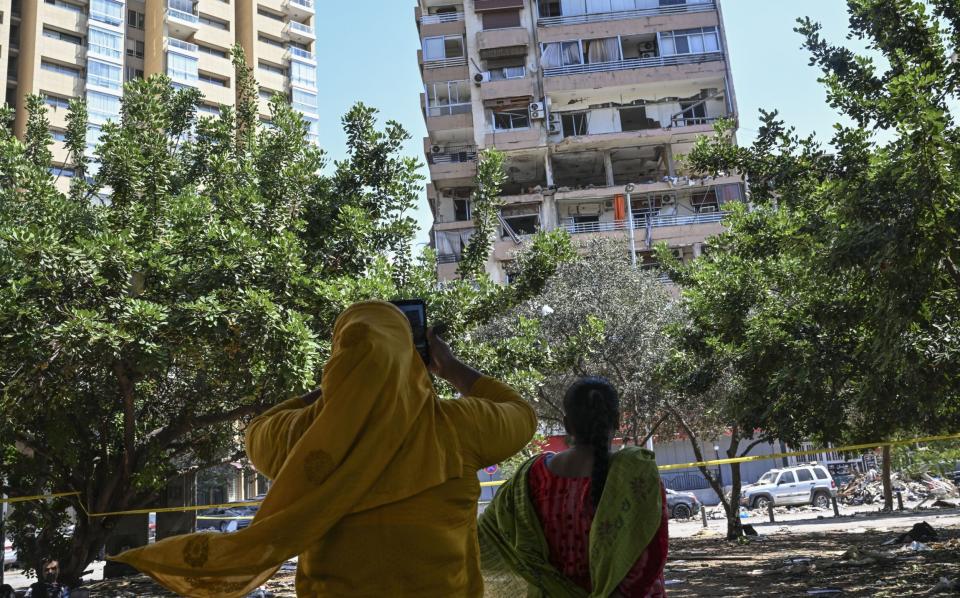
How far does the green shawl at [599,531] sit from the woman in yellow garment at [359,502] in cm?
70

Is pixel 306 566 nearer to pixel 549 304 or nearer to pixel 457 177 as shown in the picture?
pixel 549 304

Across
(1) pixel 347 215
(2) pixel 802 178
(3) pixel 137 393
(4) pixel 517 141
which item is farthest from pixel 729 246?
(4) pixel 517 141

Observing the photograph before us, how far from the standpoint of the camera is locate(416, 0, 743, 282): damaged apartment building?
132 feet

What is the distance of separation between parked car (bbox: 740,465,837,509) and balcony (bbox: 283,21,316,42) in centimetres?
4539

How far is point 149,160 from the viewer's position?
10.9 meters

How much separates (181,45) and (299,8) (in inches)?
442

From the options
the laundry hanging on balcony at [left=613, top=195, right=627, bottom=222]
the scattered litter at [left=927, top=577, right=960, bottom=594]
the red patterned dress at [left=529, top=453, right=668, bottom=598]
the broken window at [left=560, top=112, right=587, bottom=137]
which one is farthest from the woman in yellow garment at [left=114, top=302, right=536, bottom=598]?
the broken window at [left=560, top=112, right=587, bottom=137]

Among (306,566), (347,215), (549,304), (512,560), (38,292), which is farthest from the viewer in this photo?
(549,304)

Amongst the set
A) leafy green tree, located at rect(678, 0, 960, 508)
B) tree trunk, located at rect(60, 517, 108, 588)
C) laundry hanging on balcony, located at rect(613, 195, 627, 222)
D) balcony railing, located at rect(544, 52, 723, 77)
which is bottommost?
tree trunk, located at rect(60, 517, 108, 588)

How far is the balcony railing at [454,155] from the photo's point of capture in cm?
4228

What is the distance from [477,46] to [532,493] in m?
41.9

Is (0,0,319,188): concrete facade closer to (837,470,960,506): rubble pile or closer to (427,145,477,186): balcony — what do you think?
(427,145,477,186): balcony

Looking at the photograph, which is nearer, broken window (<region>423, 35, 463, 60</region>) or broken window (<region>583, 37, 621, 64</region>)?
broken window (<region>583, 37, 621, 64</region>)

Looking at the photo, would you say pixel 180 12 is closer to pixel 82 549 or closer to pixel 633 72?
pixel 633 72
